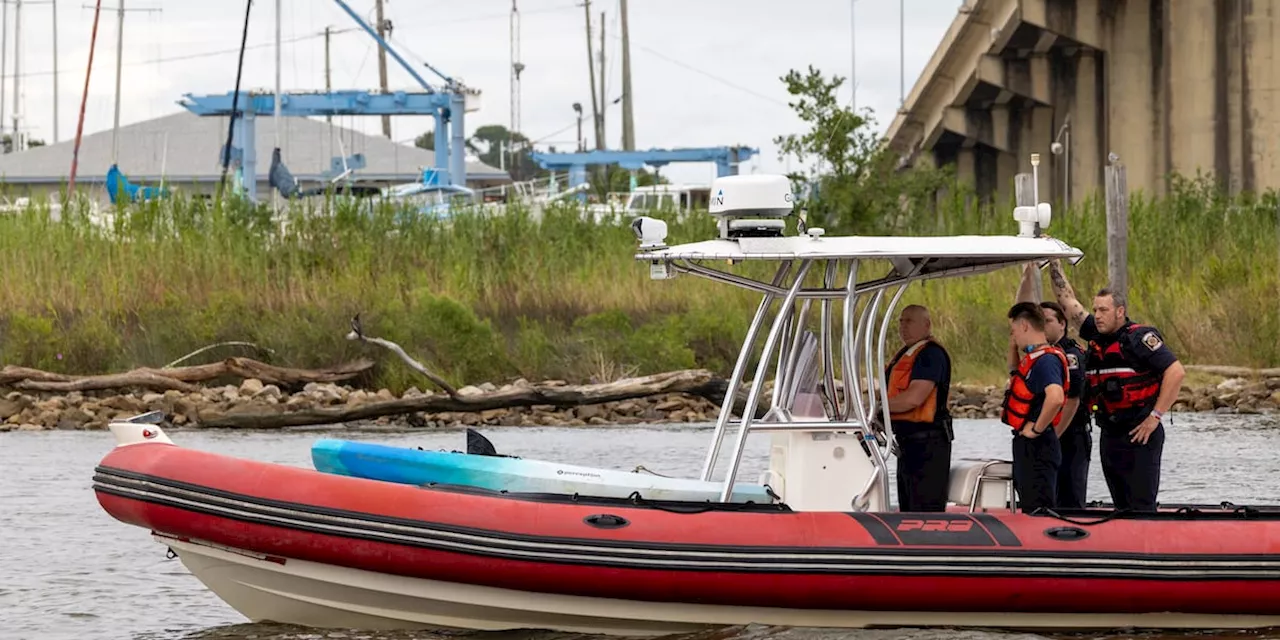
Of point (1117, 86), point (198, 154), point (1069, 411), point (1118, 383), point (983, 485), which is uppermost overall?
point (198, 154)

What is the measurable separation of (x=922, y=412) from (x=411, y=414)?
9.88 metres

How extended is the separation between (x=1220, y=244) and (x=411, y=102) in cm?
2470

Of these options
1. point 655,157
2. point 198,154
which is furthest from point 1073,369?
point 198,154

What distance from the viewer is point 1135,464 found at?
→ 29.8 feet

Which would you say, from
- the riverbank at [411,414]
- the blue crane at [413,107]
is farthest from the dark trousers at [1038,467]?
the blue crane at [413,107]

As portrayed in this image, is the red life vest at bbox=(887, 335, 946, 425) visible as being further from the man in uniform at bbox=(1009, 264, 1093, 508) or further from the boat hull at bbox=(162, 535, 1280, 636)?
the boat hull at bbox=(162, 535, 1280, 636)

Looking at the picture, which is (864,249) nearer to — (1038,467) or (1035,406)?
(1035,406)

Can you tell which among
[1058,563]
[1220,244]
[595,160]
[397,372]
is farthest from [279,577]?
[595,160]

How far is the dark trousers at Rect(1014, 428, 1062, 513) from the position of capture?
28.2 feet

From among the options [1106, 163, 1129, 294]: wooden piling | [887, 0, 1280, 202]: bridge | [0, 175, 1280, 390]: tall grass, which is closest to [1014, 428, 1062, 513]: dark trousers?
[1106, 163, 1129, 294]: wooden piling

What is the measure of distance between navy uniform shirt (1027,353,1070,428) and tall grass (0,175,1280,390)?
956 cm

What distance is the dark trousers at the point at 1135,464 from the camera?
29.7ft

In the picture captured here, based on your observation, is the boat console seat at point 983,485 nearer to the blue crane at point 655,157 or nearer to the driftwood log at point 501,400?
the driftwood log at point 501,400

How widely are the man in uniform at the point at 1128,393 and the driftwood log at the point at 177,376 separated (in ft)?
35.8
